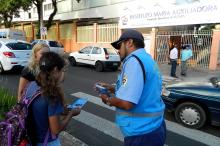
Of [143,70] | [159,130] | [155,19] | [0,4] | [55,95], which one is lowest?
[159,130]

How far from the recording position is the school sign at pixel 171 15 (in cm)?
1588

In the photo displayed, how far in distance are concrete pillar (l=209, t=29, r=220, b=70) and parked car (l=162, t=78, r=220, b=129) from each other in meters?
10.3

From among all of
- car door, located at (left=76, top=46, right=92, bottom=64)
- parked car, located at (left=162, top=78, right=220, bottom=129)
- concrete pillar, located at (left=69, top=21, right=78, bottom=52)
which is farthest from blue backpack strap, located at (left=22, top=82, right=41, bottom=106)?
concrete pillar, located at (left=69, top=21, right=78, bottom=52)

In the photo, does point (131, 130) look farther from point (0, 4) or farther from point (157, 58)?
point (0, 4)

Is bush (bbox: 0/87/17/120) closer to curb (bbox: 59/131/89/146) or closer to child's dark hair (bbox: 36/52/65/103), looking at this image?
curb (bbox: 59/131/89/146)

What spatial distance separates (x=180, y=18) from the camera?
1747 centimetres

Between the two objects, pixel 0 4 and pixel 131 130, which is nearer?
pixel 131 130

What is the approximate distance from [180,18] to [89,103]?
38.7ft

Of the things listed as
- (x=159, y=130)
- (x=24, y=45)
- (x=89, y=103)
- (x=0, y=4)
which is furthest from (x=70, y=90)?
(x=0, y=4)

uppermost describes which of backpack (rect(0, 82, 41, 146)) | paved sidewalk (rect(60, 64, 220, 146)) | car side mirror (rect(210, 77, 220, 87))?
backpack (rect(0, 82, 41, 146))

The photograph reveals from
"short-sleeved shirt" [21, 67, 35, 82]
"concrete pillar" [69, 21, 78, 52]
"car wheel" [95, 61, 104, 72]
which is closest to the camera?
"short-sleeved shirt" [21, 67, 35, 82]

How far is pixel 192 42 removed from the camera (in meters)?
17.2

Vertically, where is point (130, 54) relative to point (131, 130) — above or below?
above

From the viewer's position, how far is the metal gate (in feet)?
54.0
